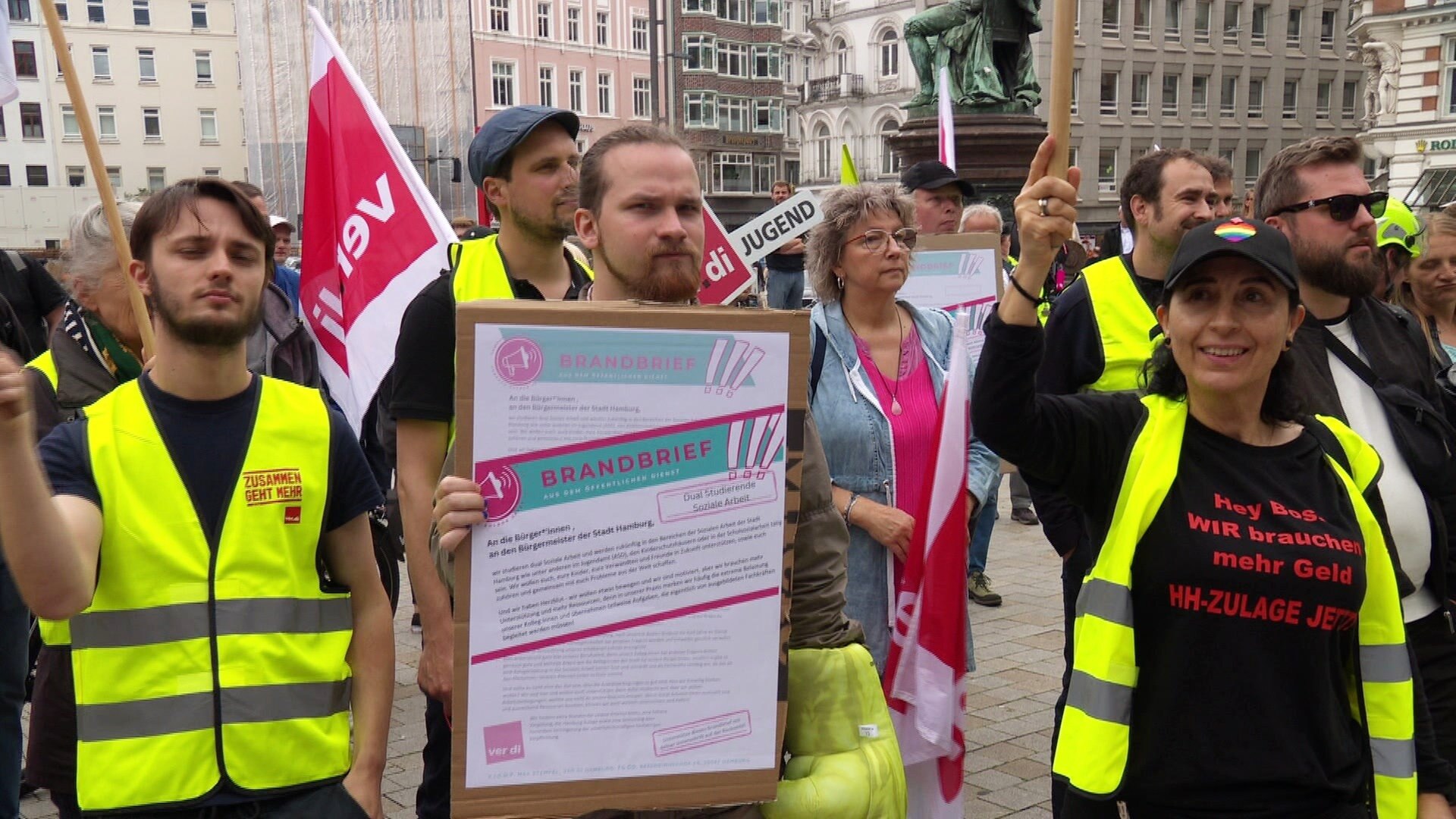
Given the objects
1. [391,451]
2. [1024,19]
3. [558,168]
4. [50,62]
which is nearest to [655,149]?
[558,168]

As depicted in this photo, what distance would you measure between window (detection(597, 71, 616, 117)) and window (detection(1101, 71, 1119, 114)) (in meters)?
24.4

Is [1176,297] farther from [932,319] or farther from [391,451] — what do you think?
[391,451]

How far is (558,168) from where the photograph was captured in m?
3.66

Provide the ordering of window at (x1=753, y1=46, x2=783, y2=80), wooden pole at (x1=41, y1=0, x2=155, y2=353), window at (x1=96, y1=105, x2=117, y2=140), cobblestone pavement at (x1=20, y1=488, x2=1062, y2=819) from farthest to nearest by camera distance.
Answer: window at (x1=753, y1=46, x2=783, y2=80), window at (x1=96, y1=105, x2=117, y2=140), cobblestone pavement at (x1=20, y1=488, x2=1062, y2=819), wooden pole at (x1=41, y1=0, x2=155, y2=353)

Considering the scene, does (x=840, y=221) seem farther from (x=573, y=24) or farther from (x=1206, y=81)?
(x=573, y=24)

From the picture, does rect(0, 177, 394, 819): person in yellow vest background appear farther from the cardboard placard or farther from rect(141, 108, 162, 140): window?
rect(141, 108, 162, 140): window

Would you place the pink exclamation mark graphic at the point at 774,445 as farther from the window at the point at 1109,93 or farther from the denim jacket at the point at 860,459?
the window at the point at 1109,93

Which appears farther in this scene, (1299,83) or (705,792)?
(1299,83)

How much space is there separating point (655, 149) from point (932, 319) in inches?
83.6

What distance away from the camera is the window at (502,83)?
195 feet

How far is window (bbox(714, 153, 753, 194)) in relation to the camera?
219 ft

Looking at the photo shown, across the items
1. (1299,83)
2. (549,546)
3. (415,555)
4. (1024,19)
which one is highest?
(1299,83)

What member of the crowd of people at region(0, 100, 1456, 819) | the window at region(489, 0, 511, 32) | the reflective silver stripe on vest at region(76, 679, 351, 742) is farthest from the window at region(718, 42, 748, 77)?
the reflective silver stripe on vest at region(76, 679, 351, 742)

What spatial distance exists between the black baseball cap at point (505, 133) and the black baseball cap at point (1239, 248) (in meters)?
1.78
